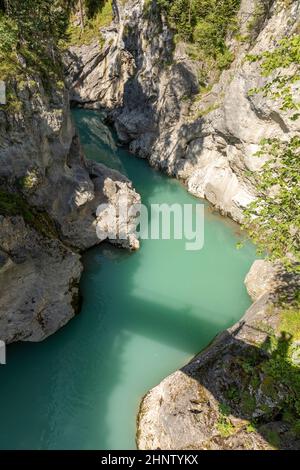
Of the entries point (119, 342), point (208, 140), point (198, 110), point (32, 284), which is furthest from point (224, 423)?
point (198, 110)

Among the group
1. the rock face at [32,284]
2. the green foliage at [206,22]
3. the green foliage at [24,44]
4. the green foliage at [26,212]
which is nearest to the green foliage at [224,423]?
the rock face at [32,284]

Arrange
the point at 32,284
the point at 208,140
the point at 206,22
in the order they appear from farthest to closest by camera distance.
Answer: the point at 206,22 → the point at 208,140 → the point at 32,284

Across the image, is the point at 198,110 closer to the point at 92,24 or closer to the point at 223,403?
the point at 223,403

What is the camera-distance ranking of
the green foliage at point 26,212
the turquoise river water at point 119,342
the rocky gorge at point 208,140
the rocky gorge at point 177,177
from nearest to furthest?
the rocky gorge at point 208,140 < the rocky gorge at point 177,177 < the turquoise river water at point 119,342 < the green foliage at point 26,212

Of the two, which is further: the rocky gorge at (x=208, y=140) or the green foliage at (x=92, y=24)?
the green foliage at (x=92, y=24)

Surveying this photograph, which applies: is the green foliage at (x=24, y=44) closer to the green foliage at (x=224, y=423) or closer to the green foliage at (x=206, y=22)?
the green foliage at (x=206, y=22)
